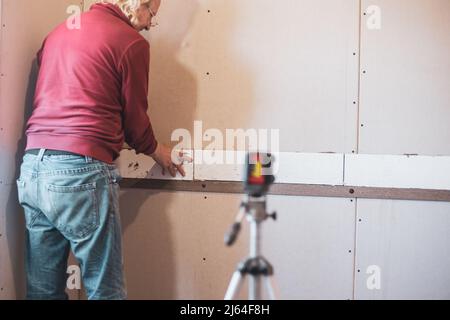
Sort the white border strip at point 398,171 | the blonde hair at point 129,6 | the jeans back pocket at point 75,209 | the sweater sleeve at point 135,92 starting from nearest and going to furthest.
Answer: the jeans back pocket at point 75,209 < the sweater sleeve at point 135,92 < the blonde hair at point 129,6 < the white border strip at point 398,171

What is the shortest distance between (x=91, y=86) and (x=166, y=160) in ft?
1.51

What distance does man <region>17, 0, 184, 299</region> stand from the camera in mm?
1174

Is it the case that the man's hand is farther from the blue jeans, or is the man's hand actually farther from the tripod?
the tripod

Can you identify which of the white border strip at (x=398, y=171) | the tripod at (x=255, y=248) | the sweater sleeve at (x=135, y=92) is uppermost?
the sweater sleeve at (x=135, y=92)

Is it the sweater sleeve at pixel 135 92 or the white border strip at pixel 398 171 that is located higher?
the sweater sleeve at pixel 135 92

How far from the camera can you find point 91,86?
1209mm

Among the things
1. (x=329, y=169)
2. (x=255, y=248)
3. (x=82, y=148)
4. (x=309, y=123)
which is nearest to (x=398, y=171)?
(x=329, y=169)

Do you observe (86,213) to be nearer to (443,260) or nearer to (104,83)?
(104,83)

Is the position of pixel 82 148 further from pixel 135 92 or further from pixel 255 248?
pixel 255 248

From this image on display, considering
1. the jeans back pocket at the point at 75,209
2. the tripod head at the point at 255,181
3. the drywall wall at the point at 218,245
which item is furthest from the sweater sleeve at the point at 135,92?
the tripod head at the point at 255,181

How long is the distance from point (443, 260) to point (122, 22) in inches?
56.9

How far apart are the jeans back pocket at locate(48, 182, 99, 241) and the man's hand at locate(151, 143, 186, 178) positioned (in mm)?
390

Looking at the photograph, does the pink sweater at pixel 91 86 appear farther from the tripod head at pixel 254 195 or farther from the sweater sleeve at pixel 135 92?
the tripod head at pixel 254 195

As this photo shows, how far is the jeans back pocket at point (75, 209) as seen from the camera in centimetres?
116
